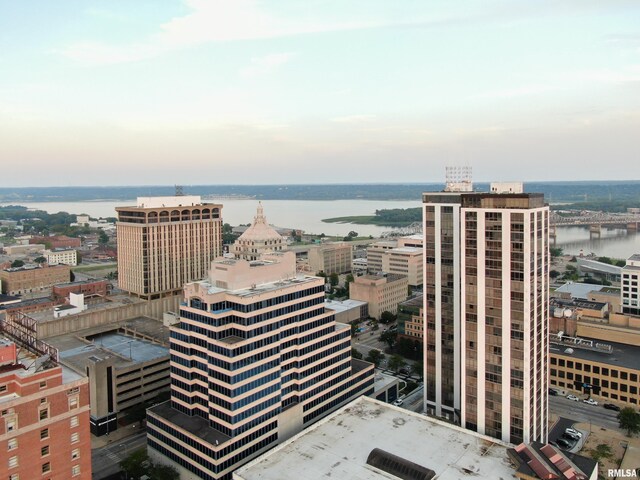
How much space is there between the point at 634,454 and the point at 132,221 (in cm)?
9691

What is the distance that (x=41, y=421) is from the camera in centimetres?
3519

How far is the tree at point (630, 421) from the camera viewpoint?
6456 centimetres

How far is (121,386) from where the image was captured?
234ft

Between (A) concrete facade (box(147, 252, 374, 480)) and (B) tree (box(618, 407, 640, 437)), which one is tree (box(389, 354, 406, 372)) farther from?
(B) tree (box(618, 407, 640, 437))

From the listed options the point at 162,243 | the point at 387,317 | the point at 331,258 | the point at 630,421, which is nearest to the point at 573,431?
the point at 630,421

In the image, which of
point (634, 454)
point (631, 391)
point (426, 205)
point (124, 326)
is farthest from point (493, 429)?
point (124, 326)

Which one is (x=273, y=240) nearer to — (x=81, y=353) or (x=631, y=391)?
(x=81, y=353)

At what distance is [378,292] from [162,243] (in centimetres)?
5067

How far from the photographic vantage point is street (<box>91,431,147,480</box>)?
60.0 metres

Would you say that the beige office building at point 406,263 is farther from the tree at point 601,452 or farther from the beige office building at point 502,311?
the beige office building at point 502,311

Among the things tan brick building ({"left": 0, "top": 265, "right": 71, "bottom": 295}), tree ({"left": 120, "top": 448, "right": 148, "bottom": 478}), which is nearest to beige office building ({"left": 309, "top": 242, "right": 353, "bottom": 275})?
tan brick building ({"left": 0, "top": 265, "right": 71, "bottom": 295})

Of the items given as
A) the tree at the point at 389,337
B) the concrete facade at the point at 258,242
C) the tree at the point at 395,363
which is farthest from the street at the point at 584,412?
the concrete facade at the point at 258,242

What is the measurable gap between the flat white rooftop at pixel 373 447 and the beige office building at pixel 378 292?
2590 inches

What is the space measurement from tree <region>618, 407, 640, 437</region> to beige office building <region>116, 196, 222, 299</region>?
86.8 m
